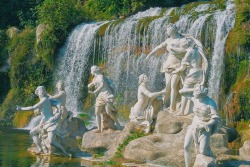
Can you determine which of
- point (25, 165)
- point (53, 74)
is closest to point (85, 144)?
point (25, 165)

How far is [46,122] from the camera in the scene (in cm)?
1775

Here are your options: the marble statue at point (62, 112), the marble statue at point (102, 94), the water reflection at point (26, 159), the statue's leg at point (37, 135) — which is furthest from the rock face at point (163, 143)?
the statue's leg at point (37, 135)

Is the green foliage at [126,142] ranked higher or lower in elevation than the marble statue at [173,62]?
lower

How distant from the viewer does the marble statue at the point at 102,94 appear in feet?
62.5

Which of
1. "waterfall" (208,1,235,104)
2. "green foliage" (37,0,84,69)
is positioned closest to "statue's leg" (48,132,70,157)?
"waterfall" (208,1,235,104)

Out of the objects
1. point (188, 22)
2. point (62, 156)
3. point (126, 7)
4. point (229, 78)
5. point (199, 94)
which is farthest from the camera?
point (126, 7)

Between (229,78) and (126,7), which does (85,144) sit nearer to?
(229,78)

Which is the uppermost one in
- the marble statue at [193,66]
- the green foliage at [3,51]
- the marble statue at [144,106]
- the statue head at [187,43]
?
the green foliage at [3,51]

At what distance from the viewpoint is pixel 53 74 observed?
33344mm

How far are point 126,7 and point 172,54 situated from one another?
19712 mm

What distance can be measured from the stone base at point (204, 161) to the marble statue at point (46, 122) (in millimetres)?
4511

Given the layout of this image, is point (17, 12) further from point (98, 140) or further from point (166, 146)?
point (166, 146)

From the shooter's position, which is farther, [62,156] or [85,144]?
[85,144]

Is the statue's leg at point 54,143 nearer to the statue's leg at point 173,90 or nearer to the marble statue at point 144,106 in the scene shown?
the marble statue at point 144,106
